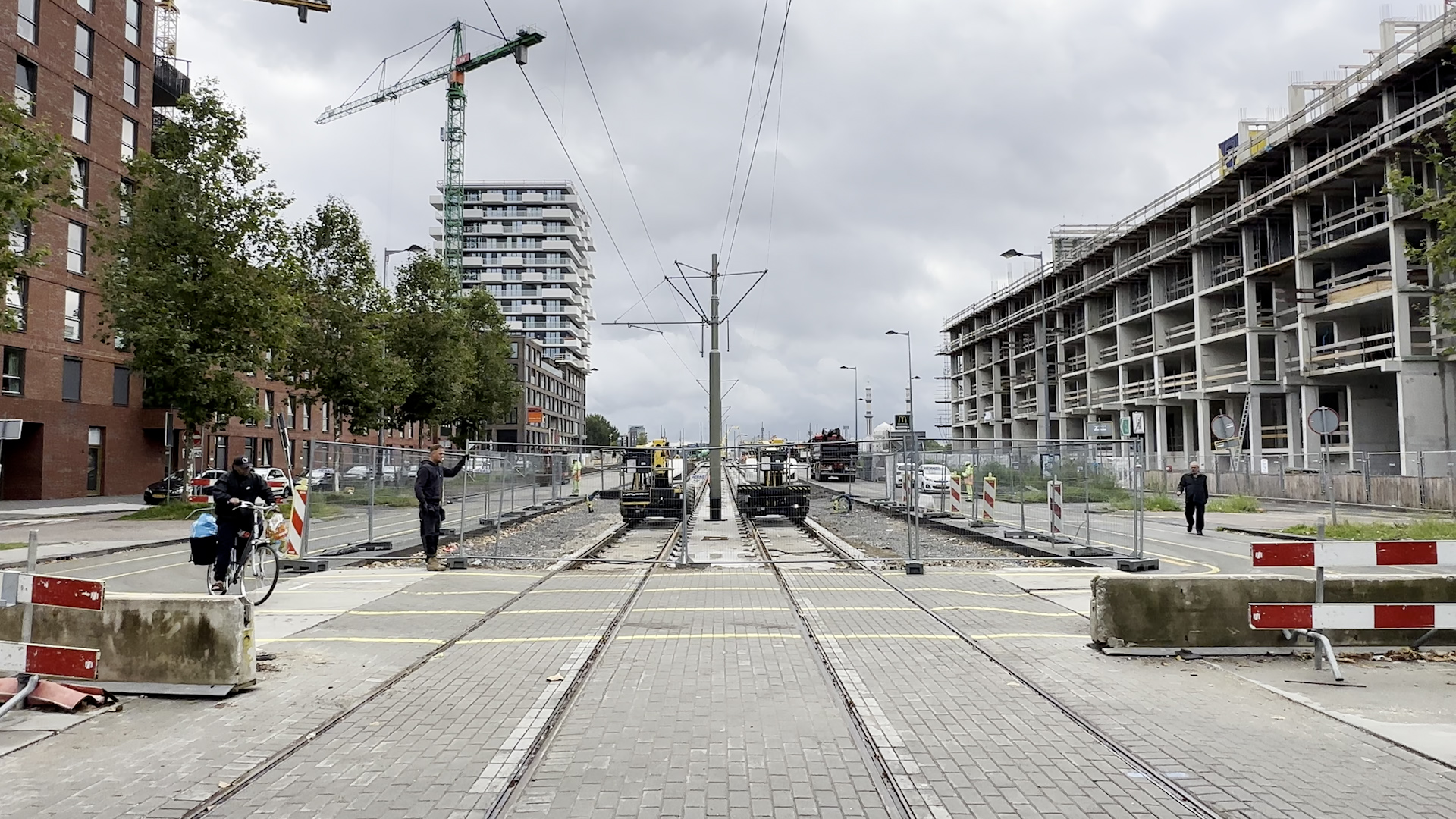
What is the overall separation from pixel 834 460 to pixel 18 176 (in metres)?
18.7

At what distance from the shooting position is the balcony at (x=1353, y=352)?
125 feet

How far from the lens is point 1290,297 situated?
46812 mm

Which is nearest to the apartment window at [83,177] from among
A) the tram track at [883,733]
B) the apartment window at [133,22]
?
the apartment window at [133,22]

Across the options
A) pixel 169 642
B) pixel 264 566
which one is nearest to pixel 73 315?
pixel 264 566

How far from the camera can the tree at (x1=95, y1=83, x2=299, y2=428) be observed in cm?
2809

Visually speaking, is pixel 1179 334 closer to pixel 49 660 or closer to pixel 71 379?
pixel 71 379

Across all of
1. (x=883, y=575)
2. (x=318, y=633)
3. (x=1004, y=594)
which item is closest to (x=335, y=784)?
(x=318, y=633)

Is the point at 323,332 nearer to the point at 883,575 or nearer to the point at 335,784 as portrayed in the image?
the point at 883,575

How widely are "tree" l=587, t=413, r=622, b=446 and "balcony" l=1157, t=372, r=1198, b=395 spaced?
4032 inches

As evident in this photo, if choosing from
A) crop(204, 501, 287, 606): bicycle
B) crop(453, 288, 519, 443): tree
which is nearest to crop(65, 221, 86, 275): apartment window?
crop(453, 288, 519, 443): tree

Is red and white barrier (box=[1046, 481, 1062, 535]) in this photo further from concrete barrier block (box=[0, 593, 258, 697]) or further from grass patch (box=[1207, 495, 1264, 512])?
grass patch (box=[1207, 495, 1264, 512])

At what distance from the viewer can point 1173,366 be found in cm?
5850

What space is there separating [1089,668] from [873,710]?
236cm

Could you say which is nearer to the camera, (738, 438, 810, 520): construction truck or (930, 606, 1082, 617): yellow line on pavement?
(930, 606, 1082, 617): yellow line on pavement
